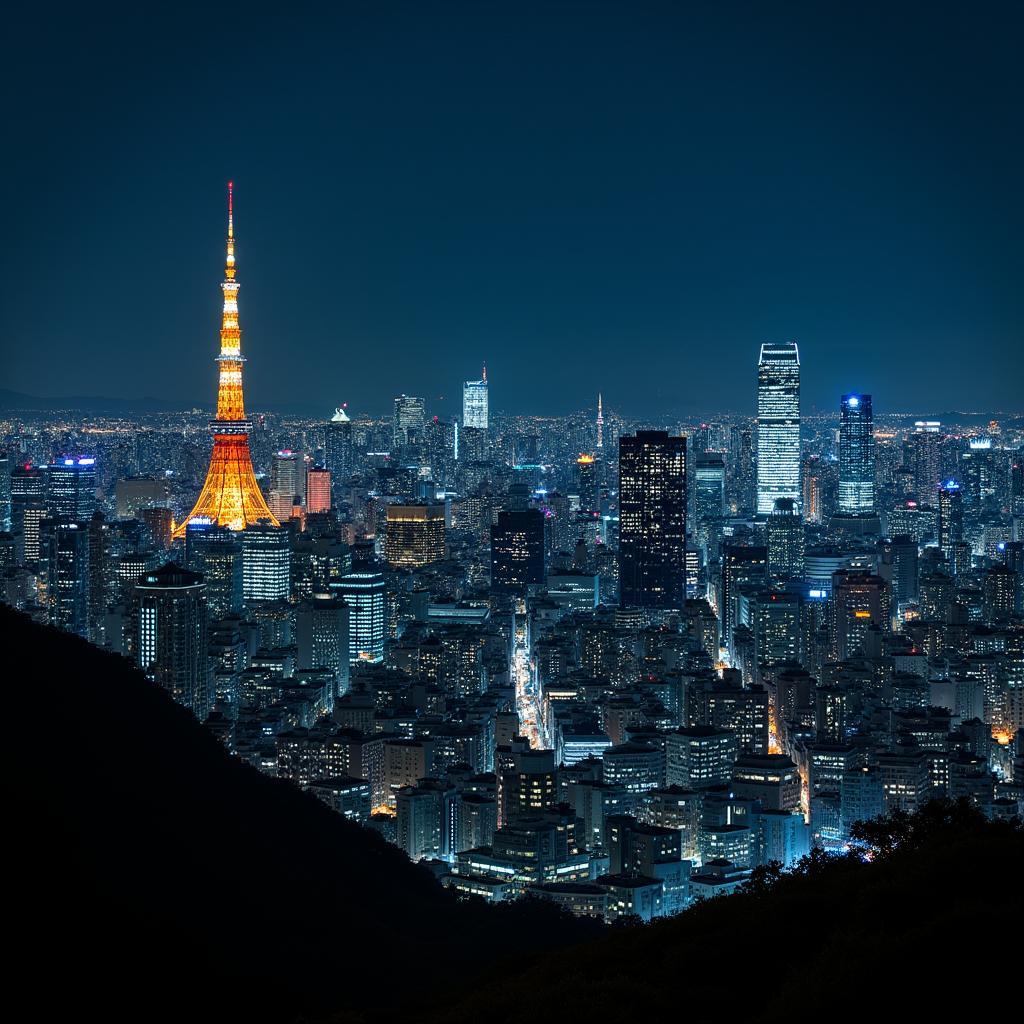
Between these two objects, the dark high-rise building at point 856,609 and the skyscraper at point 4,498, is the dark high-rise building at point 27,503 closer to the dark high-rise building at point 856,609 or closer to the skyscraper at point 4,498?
the skyscraper at point 4,498

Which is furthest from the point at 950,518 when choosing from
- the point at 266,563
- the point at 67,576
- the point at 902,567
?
the point at 67,576

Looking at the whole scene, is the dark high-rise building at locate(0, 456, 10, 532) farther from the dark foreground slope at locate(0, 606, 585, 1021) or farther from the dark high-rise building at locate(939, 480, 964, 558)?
the dark foreground slope at locate(0, 606, 585, 1021)

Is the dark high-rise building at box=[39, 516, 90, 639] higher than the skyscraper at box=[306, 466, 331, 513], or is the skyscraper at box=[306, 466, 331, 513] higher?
the skyscraper at box=[306, 466, 331, 513]

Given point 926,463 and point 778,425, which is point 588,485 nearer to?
point 778,425

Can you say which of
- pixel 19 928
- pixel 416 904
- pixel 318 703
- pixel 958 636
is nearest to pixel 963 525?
pixel 958 636

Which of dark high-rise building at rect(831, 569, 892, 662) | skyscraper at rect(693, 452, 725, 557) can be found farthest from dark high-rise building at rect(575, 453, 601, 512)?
dark high-rise building at rect(831, 569, 892, 662)

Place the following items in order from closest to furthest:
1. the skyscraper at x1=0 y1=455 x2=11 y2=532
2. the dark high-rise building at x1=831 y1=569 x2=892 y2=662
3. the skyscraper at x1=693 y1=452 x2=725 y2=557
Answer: the dark high-rise building at x1=831 y1=569 x2=892 y2=662
the skyscraper at x1=0 y1=455 x2=11 y2=532
the skyscraper at x1=693 y1=452 x2=725 y2=557
